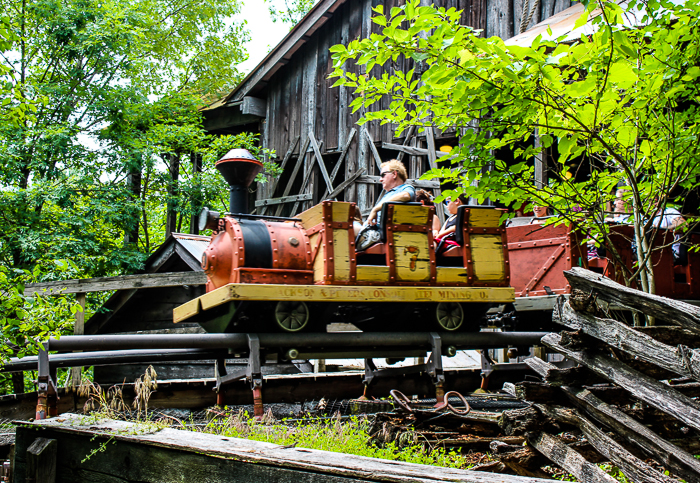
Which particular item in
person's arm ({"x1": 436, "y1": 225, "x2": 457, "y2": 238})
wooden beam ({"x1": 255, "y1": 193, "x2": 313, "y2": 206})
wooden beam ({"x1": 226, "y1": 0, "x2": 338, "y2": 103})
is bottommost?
person's arm ({"x1": 436, "y1": 225, "x2": 457, "y2": 238})

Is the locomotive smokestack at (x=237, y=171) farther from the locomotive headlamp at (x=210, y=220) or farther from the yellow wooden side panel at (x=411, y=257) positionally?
the yellow wooden side panel at (x=411, y=257)

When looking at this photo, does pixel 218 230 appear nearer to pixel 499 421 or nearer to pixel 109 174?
pixel 499 421

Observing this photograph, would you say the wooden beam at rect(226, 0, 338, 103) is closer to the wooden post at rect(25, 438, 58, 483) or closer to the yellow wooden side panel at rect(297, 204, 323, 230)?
the yellow wooden side panel at rect(297, 204, 323, 230)

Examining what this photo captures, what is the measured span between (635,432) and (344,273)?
9.16 feet

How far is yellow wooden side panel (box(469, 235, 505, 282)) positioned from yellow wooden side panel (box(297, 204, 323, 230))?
58.7 inches

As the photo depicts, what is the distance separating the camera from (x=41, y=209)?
1422cm

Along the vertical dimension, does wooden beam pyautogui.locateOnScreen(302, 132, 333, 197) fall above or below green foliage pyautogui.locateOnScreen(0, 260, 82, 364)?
above

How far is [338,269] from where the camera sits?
5.52 metres

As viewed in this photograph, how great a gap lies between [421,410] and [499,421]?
739mm

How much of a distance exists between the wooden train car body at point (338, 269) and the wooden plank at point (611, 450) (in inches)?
82.9

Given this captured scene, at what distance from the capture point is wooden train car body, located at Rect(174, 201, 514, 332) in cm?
545

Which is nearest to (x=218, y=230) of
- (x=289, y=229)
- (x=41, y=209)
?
(x=289, y=229)

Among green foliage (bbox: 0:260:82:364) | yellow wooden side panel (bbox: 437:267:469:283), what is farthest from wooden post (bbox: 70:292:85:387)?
yellow wooden side panel (bbox: 437:267:469:283)

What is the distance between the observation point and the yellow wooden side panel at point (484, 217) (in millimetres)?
6094
